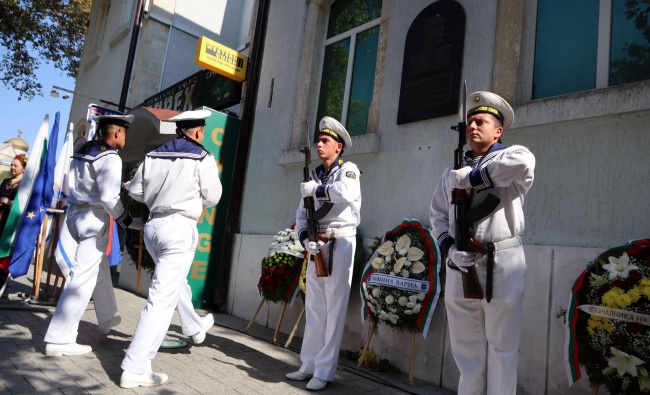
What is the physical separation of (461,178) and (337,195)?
3.96ft

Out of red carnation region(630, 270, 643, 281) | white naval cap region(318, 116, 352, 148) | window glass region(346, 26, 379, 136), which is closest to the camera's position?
red carnation region(630, 270, 643, 281)

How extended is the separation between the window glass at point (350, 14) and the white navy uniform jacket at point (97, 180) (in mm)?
3919

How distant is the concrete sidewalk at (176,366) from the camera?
10.9 feet

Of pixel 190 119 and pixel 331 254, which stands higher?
pixel 190 119

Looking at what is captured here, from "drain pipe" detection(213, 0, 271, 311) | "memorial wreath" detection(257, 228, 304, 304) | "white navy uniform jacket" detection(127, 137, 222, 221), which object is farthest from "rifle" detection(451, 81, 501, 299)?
"drain pipe" detection(213, 0, 271, 311)

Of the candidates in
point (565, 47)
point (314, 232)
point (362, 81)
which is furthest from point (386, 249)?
point (362, 81)

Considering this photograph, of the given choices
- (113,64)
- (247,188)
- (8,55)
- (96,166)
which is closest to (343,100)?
(247,188)

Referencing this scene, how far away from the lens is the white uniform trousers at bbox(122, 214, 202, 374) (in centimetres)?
335

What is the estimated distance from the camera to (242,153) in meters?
7.64

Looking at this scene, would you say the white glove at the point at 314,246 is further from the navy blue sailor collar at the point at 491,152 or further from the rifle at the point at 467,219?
the navy blue sailor collar at the point at 491,152

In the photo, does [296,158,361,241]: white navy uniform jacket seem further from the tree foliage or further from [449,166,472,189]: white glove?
the tree foliage

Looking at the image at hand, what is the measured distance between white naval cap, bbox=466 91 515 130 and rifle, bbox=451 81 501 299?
0.17 meters

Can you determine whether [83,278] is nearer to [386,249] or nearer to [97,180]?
[97,180]

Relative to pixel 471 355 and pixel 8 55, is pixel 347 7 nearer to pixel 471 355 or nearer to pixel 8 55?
pixel 471 355
